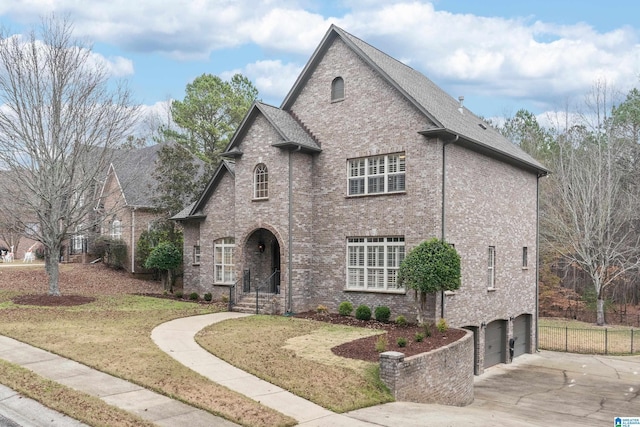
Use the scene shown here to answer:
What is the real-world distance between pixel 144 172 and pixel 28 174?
1458 cm

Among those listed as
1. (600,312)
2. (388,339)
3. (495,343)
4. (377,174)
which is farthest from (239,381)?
(600,312)

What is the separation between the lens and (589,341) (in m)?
28.5

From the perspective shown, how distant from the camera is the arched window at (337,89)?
21172 millimetres

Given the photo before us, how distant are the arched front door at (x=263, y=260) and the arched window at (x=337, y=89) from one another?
5.87 m

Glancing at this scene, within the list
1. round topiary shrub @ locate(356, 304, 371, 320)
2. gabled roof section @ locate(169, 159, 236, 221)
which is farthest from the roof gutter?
gabled roof section @ locate(169, 159, 236, 221)

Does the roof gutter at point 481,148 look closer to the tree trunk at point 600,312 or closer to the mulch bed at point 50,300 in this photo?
the tree trunk at point 600,312

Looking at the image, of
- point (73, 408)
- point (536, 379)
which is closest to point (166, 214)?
point (536, 379)

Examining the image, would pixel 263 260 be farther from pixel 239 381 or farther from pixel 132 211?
pixel 132 211

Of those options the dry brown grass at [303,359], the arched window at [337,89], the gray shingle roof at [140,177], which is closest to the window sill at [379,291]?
the dry brown grass at [303,359]

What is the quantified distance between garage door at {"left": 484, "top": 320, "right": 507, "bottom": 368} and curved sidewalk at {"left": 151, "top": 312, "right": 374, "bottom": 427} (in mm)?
12003

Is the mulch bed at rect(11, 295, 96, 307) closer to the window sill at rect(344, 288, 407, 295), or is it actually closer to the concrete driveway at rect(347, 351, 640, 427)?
the window sill at rect(344, 288, 407, 295)

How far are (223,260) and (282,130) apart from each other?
23.3ft

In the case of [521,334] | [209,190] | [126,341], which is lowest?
[521,334]

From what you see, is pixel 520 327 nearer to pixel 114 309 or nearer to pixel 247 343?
pixel 247 343
